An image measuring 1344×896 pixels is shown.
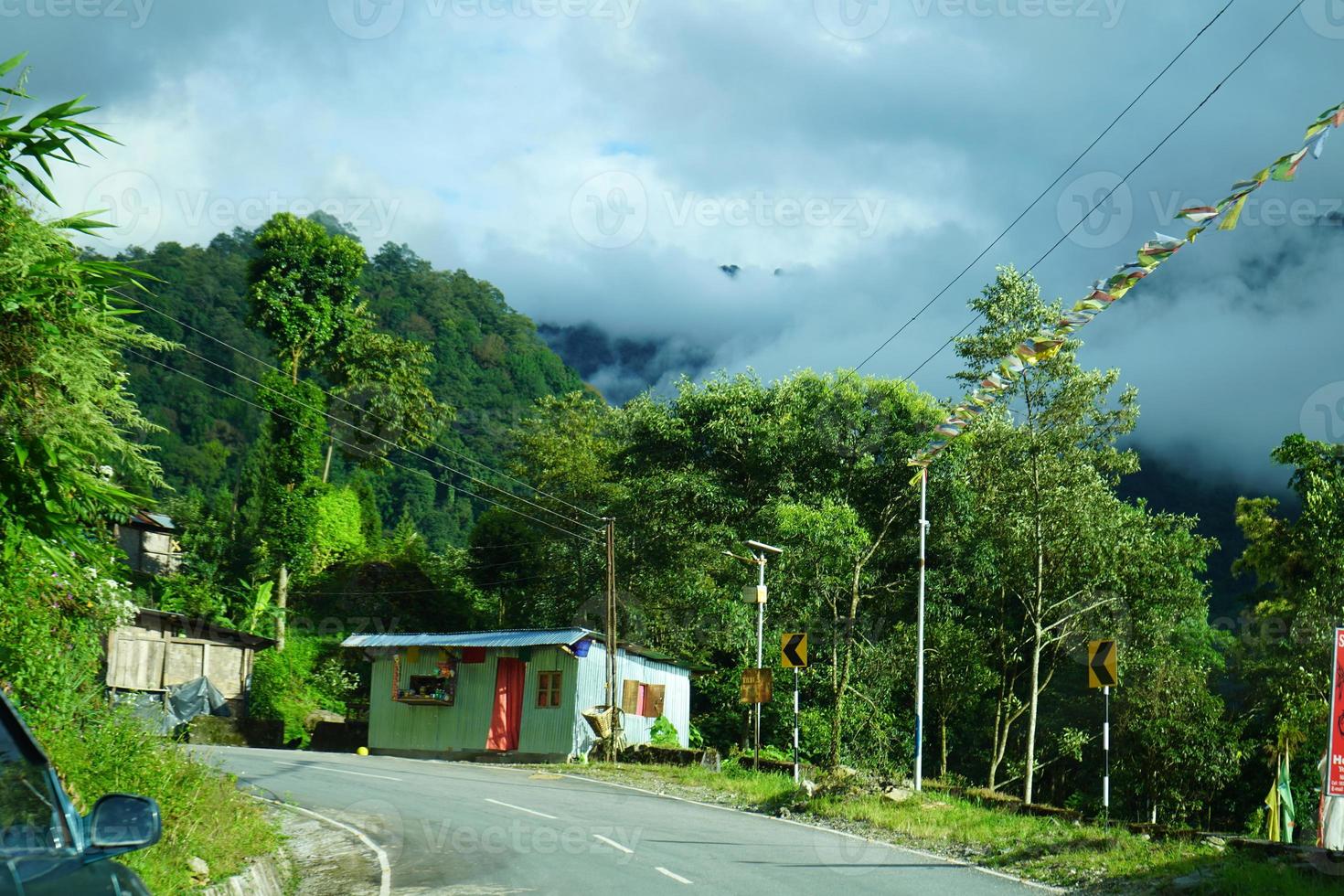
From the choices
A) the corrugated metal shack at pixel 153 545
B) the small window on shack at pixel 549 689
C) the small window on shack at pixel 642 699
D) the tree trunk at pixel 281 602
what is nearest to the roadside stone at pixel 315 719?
the tree trunk at pixel 281 602

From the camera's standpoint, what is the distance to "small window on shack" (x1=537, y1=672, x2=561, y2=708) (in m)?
34.9

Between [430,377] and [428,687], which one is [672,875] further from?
[430,377]

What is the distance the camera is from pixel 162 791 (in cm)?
1041

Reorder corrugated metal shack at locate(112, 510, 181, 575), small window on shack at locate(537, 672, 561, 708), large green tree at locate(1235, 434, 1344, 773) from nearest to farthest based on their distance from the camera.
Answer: large green tree at locate(1235, 434, 1344, 773)
small window on shack at locate(537, 672, 561, 708)
corrugated metal shack at locate(112, 510, 181, 575)

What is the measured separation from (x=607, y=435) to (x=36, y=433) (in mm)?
51405

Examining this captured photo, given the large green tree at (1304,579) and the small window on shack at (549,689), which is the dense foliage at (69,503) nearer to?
the small window on shack at (549,689)

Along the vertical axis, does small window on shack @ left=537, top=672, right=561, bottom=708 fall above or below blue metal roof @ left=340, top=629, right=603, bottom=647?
below

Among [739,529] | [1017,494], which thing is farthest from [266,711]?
[1017,494]

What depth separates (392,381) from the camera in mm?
56781

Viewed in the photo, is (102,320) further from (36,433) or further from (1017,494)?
(1017,494)

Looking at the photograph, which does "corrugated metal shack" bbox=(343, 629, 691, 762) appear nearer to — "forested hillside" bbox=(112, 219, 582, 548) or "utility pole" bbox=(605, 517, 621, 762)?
"utility pole" bbox=(605, 517, 621, 762)

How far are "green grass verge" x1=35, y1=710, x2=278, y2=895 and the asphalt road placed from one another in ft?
5.91

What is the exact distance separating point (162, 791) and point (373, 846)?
451 cm

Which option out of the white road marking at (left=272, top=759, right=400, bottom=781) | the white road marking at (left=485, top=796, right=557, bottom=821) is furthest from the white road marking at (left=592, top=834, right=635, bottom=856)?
the white road marking at (left=272, top=759, right=400, bottom=781)
